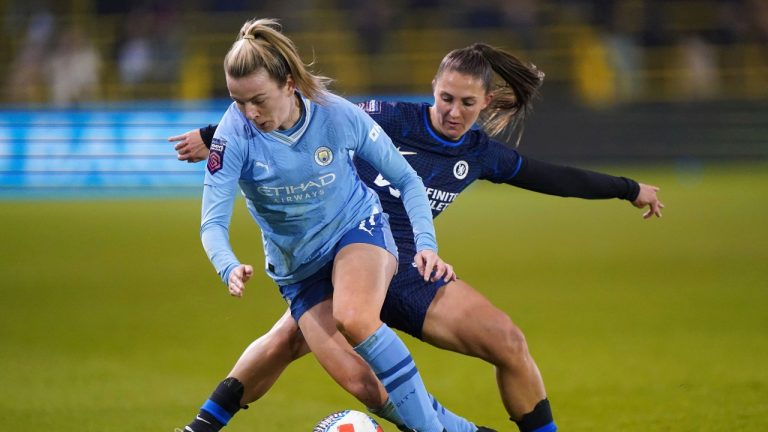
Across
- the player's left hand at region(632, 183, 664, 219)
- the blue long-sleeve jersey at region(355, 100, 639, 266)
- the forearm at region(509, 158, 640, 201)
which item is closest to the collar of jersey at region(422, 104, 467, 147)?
the blue long-sleeve jersey at region(355, 100, 639, 266)

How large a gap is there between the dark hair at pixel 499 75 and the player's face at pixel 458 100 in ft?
0.13

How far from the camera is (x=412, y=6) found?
21875 millimetres

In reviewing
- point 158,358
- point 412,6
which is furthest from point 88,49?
point 158,358

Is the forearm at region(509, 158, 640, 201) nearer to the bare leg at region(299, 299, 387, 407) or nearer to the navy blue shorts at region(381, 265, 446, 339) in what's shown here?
the navy blue shorts at region(381, 265, 446, 339)

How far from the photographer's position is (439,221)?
47.1 ft

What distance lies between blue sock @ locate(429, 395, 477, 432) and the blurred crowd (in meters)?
16.5

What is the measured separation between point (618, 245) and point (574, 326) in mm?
4037

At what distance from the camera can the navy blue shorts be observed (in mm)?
4918

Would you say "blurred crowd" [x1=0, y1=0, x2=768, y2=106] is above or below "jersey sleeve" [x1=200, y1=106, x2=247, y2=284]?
above

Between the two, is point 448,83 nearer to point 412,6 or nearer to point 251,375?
point 251,375

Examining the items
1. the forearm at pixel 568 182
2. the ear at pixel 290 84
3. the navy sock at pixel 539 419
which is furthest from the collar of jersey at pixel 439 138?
the navy sock at pixel 539 419

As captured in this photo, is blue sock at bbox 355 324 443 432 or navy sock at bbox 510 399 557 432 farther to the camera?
navy sock at bbox 510 399 557 432

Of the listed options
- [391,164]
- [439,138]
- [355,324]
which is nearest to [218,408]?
[355,324]

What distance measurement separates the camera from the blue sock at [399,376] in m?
4.44
